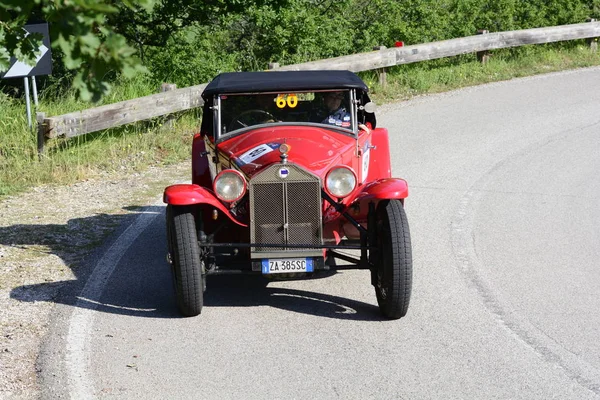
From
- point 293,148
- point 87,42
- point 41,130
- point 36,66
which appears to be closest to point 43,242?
point 293,148

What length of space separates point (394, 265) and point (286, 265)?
2.87ft

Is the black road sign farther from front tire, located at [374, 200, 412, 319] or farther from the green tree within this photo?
the green tree

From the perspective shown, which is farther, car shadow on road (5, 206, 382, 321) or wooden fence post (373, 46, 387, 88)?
wooden fence post (373, 46, 387, 88)

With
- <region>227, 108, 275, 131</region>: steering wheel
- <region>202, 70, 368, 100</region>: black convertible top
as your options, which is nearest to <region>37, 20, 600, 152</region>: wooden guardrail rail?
<region>202, 70, 368, 100</region>: black convertible top

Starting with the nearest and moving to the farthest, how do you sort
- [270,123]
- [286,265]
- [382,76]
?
[286,265] < [270,123] < [382,76]

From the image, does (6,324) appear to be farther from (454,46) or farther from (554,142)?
(454,46)

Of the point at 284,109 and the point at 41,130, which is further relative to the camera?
the point at 41,130

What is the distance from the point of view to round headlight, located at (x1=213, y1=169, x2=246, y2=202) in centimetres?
766

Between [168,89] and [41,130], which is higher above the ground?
[168,89]

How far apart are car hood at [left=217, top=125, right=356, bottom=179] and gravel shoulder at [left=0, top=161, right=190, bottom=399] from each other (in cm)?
197

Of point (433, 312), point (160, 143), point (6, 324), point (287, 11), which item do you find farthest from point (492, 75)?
point (6, 324)

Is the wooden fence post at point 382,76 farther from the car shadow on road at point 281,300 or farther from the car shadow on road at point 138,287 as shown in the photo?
the car shadow on road at point 281,300

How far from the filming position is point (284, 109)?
339 inches

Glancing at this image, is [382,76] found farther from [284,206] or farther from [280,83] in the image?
[284,206]
